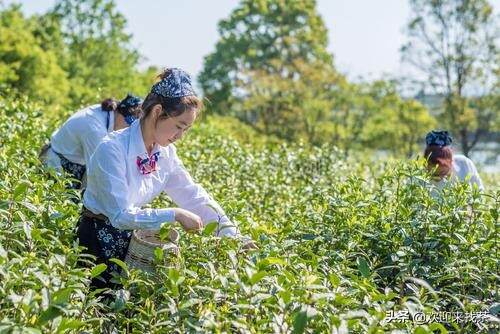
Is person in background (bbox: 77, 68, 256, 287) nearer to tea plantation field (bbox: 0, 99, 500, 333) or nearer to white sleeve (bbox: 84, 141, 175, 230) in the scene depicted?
white sleeve (bbox: 84, 141, 175, 230)

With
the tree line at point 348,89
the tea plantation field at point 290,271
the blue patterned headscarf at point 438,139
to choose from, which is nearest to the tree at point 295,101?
the tree line at point 348,89

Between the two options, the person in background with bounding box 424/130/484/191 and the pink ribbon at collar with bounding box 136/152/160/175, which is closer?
the pink ribbon at collar with bounding box 136/152/160/175

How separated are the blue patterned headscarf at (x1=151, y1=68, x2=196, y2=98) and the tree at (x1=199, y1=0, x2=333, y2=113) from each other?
30863 millimetres

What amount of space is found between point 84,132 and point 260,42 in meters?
31.4

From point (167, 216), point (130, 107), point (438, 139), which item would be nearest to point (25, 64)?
point (130, 107)

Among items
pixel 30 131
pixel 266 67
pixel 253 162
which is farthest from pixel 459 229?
pixel 266 67

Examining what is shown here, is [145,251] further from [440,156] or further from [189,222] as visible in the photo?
[440,156]

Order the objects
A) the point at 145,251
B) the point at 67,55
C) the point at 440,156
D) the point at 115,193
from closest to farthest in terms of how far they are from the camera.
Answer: the point at 145,251
the point at 115,193
the point at 440,156
the point at 67,55

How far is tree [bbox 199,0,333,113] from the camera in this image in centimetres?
3472

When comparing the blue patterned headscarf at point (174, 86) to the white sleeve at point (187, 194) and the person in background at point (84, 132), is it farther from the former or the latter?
the person in background at point (84, 132)

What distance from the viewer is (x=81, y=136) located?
4727 mm

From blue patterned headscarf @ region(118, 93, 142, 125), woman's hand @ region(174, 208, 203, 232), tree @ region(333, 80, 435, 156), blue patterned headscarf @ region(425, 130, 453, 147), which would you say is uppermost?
blue patterned headscarf @ region(118, 93, 142, 125)

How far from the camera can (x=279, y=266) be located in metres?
2.69

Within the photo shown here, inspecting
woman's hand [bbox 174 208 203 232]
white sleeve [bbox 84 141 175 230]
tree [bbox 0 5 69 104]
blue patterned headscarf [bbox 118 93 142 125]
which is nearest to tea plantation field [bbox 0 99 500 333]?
woman's hand [bbox 174 208 203 232]
